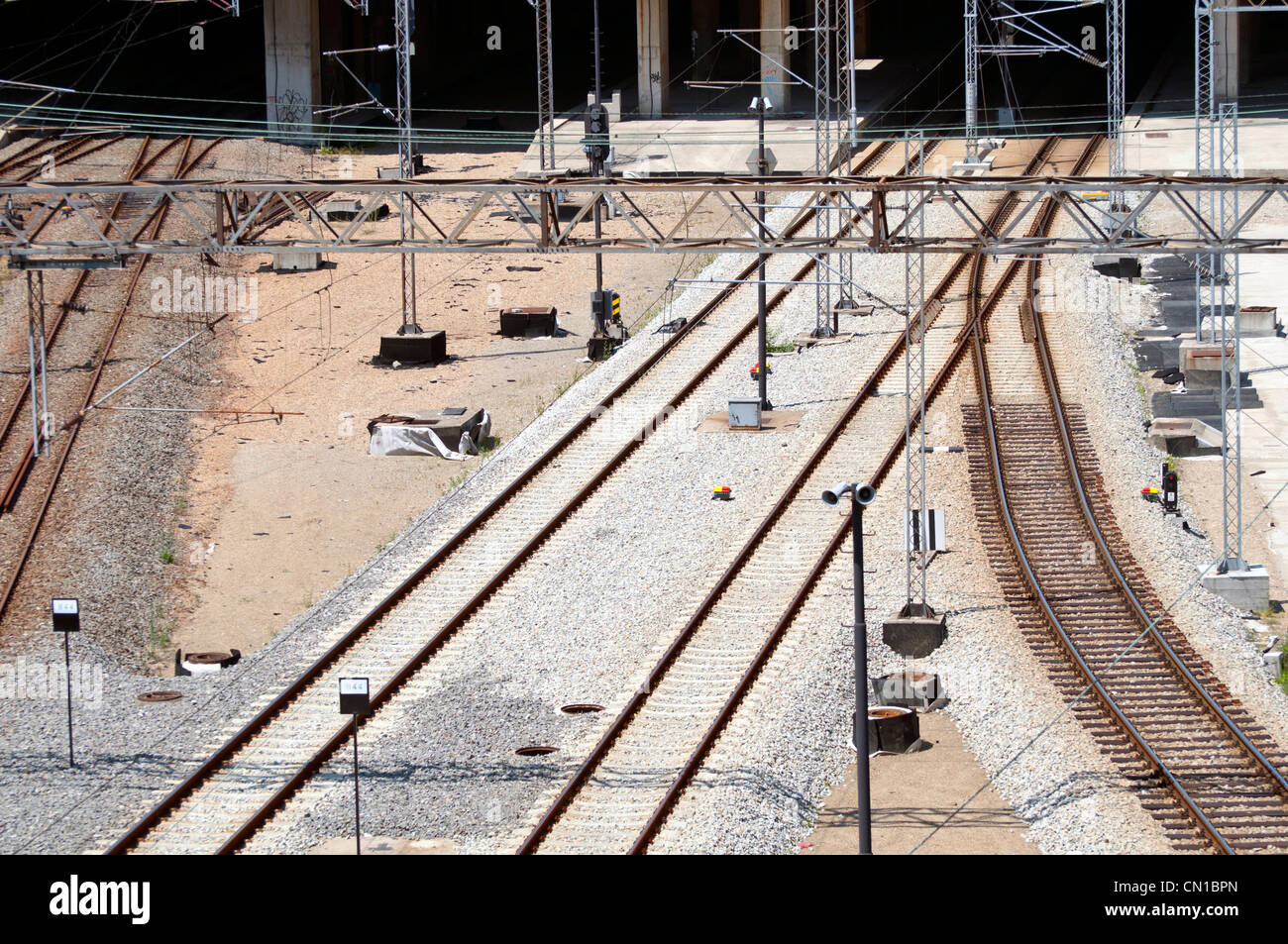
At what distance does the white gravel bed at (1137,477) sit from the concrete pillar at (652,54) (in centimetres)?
1904

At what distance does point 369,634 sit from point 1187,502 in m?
12.8

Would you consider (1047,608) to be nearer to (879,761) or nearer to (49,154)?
(879,761)

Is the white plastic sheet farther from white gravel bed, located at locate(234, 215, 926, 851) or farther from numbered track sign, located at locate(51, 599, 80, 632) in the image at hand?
numbered track sign, located at locate(51, 599, 80, 632)

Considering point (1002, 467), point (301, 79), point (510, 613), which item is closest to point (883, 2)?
point (301, 79)

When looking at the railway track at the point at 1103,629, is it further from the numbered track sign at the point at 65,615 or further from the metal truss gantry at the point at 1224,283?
the numbered track sign at the point at 65,615

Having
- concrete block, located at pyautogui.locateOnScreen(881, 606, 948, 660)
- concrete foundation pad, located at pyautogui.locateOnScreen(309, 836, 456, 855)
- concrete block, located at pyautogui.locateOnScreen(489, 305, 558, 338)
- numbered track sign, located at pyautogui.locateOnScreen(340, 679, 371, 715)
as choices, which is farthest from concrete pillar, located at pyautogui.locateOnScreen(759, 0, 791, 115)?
concrete foundation pad, located at pyautogui.locateOnScreen(309, 836, 456, 855)

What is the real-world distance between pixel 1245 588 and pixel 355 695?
12584mm

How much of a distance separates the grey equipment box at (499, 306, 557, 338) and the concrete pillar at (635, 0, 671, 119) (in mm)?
19452

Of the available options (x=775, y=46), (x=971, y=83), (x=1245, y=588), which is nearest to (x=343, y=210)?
(x=971, y=83)

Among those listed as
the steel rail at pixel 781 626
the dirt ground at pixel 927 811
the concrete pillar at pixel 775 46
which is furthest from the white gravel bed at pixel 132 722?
the concrete pillar at pixel 775 46

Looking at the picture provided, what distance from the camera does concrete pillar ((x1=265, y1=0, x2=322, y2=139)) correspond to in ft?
176

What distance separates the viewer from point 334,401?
33625 millimetres

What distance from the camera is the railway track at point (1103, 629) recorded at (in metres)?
17.0

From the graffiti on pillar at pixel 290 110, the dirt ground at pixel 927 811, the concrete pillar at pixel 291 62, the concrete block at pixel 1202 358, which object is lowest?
the dirt ground at pixel 927 811
